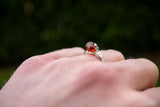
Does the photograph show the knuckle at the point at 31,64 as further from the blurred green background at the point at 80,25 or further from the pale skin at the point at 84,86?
the blurred green background at the point at 80,25

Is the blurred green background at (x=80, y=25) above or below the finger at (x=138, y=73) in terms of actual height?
below

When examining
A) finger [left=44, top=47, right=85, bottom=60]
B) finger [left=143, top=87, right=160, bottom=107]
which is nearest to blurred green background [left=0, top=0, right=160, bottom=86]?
finger [left=44, top=47, right=85, bottom=60]

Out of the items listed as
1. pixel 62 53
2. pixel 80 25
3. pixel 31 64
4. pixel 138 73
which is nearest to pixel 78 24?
pixel 80 25

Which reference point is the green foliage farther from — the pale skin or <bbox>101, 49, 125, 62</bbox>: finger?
the pale skin

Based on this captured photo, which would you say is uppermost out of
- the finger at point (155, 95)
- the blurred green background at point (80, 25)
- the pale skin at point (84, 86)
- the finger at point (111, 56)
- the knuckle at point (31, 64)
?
the knuckle at point (31, 64)

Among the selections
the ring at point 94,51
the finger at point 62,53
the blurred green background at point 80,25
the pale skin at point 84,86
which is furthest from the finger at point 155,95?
the blurred green background at point 80,25

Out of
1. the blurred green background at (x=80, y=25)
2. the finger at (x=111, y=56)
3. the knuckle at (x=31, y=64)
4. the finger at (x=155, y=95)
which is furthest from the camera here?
the blurred green background at (x=80, y=25)

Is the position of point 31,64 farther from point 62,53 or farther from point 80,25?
point 80,25
